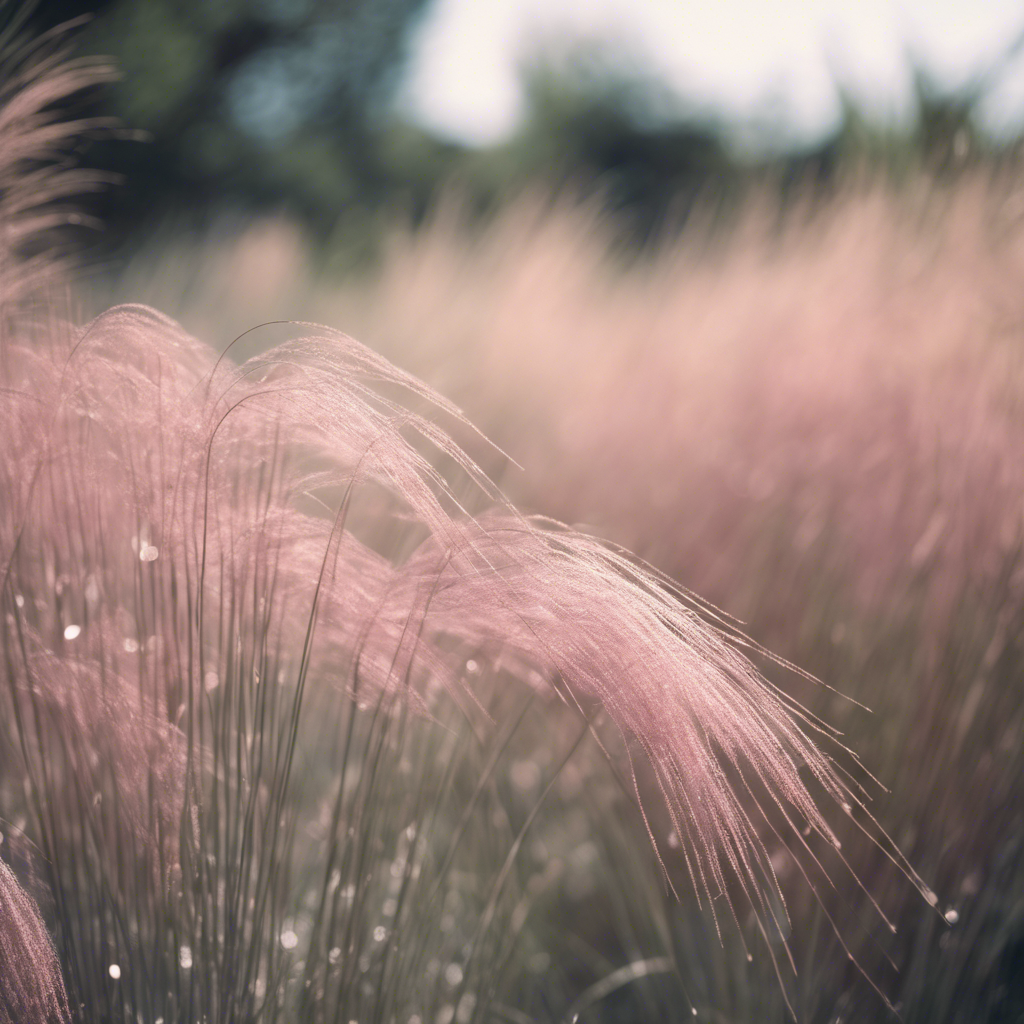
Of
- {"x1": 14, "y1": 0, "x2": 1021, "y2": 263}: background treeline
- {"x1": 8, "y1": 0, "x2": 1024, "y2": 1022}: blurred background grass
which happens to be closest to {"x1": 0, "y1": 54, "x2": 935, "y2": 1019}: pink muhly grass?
{"x1": 8, "y1": 0, "x2": 1024, "y2": 1022}: blurred background grass

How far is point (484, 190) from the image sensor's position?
271 inches

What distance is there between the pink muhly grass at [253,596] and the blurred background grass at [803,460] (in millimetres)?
354

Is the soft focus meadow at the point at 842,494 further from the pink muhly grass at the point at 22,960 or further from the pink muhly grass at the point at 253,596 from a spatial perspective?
the pink muhly grass at the point at 22,960

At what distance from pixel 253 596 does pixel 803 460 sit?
0.98 meters

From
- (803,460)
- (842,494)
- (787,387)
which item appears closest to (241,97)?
(787,387)

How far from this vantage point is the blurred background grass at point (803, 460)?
87 cm

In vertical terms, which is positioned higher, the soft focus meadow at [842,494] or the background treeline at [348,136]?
the background treeline at [348,136]

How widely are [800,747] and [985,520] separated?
67 centimetres

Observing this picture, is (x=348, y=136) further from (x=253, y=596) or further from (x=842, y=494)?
(x=253, y=596)

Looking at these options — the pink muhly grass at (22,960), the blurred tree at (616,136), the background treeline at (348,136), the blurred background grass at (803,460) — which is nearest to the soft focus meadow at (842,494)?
the blurred background grass at (803,460)

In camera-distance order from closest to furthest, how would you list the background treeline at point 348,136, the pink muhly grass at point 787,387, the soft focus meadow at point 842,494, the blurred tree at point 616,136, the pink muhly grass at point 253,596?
the pink muhly grass at point 253,596, the soft focus meadow at point 842,494, the pink muhly grass at point 787,387, the background treeline at point 348,136, the blurred tree at point 616,136

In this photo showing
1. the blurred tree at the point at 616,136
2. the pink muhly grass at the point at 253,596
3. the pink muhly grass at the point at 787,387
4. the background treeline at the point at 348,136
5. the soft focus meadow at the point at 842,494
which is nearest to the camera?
the pink muhly grass at the point at 253,596

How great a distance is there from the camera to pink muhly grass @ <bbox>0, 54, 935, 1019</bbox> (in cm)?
50

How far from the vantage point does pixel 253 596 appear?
0.56 meters
